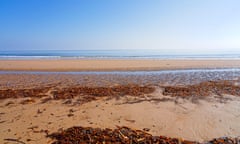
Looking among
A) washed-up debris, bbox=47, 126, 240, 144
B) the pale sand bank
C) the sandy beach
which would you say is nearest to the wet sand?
the sandy beach

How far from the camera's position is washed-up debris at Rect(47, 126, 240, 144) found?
128 inches

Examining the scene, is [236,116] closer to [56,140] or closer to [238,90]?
[238,90]

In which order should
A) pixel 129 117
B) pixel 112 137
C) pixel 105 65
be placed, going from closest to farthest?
pixel 112 137
pixel 129 117
pixel 105 65

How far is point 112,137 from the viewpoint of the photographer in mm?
3393

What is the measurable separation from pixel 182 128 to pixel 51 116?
3943 mm

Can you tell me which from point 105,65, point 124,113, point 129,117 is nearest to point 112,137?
Answer: point 129,117

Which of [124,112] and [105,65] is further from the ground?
[105,65]

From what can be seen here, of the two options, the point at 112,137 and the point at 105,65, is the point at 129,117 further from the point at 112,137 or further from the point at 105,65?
the point at 105,65

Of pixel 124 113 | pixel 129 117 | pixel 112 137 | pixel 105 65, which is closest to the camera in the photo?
pixel 112 137

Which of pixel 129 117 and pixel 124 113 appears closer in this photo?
pixel 129 117

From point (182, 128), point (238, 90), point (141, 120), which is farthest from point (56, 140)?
point (238, 90)

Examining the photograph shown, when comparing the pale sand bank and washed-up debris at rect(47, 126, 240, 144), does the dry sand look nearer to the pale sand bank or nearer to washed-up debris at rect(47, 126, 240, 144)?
washed-up debris at rect(47, 126, 240, 144)

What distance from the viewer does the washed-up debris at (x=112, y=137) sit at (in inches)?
128

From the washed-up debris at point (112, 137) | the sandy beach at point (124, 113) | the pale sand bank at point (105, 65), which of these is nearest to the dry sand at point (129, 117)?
the sandy beach at point (124, 113)
